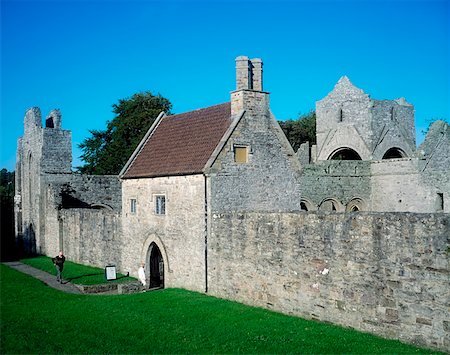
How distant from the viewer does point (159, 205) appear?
2412 centimetres

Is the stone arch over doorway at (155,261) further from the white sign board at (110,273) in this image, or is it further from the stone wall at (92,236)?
the stone wall at (92,236)

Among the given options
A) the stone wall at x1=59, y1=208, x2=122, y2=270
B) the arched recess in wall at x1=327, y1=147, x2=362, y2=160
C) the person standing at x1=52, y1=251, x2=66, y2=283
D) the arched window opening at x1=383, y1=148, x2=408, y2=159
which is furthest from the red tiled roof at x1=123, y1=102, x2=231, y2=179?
the arched recess in wall at x1=327, y1=147, x2=362, y2=160

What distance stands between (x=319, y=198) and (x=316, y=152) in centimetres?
1329

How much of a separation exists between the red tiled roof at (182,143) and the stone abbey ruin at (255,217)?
76 mm

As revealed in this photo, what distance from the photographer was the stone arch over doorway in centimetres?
2377

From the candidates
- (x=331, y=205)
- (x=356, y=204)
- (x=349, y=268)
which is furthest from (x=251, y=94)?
(x=356, y=204)

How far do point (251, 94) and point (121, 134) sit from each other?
36.1m

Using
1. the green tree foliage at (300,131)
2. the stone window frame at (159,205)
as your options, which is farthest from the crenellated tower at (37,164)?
the green tree foliage at (300,131)

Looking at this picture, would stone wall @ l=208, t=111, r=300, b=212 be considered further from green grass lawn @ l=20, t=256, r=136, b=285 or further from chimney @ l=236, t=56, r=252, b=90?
green grass lawn @ l=20, t=256, r=136, b=285

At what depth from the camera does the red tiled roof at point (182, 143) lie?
2253cm

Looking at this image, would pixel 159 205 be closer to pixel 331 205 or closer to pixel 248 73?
pixel 248 73

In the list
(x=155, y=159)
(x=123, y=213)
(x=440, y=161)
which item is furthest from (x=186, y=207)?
(x=440, y=161)

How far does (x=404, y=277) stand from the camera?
44.0 feet

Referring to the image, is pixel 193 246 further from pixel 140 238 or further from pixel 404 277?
pixel 404 277
